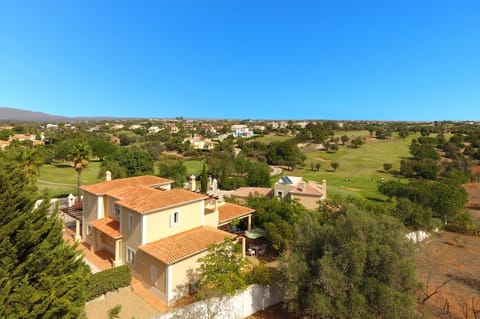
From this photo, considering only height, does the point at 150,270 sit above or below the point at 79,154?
below

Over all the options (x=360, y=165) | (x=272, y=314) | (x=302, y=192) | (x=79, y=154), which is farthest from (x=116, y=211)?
(x=360, y=165)

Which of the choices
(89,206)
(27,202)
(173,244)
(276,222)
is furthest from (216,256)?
(89,206)

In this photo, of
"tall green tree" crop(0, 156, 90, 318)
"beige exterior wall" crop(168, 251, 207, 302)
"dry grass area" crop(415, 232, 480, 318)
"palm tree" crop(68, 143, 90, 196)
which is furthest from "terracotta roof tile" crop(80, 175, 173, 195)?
"dry grass area" crop(415, 232, 480, 318)

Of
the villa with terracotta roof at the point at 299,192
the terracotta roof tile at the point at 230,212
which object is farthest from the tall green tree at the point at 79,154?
the terracotta roof tile at the point at 230,212

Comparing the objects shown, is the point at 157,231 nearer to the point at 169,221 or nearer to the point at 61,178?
the point at 169,221

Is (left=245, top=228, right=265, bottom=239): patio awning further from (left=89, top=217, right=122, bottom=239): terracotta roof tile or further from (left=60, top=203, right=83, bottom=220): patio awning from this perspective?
(left=60, top=203, right=83, bottom=220): patio awning

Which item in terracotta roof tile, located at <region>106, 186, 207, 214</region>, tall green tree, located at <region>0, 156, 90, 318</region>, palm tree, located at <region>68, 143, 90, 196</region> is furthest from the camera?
palm tree, located at <region>68, 143, 90, 196</region>
